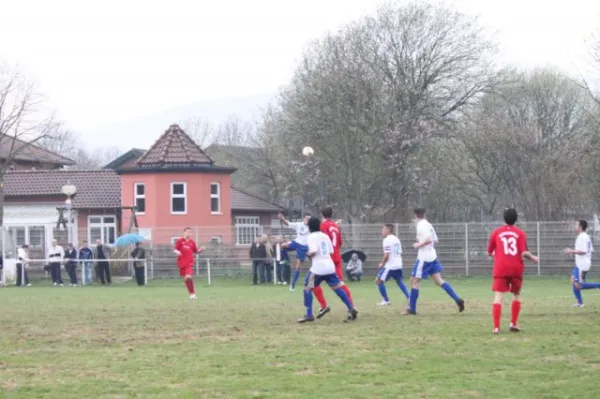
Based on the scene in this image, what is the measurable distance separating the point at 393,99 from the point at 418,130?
201cm

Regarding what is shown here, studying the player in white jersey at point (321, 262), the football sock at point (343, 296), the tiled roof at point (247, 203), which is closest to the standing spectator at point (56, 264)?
the tiled roof at point (247, 203)

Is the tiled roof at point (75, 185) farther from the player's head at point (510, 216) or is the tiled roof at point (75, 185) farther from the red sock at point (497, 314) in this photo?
the red sock at point (497, 314)

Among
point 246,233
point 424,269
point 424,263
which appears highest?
point 246,233

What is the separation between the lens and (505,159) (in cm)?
5206

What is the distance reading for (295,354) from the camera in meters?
12.8

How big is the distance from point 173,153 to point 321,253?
120 ft

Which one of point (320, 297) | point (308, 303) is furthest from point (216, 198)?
point (308, 303)

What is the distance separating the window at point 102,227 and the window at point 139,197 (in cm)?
641

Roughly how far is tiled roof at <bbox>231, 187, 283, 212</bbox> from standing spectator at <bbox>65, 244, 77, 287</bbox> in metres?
22.6

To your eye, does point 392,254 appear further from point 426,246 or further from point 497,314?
point 497,314

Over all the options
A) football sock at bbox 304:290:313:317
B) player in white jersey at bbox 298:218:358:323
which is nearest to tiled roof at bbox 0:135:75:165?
football sock at bbox 304:290:313:317

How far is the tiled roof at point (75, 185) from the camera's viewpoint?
59.8 m

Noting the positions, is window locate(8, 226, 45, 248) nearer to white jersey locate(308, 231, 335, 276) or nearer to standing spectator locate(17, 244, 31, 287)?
standing spectator locate(17, 244, 31, 287)

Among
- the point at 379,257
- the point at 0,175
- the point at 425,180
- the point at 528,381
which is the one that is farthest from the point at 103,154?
the point at 528,381
